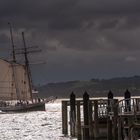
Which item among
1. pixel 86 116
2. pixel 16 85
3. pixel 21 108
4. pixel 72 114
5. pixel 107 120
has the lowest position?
pixel 107 120

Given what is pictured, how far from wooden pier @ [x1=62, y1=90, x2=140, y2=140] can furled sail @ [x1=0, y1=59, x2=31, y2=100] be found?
333ft

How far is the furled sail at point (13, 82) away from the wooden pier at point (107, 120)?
101 m

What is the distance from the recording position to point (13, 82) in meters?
155

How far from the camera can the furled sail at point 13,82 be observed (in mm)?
153125

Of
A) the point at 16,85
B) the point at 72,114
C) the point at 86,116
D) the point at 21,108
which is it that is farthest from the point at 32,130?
the point at 16,85

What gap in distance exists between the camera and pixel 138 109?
38781 mm

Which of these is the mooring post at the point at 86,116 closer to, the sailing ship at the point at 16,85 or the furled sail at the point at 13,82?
the sailing ship at the point at 16,85

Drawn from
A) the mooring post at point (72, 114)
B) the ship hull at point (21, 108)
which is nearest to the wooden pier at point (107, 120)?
the mooring post at point (72, 114)

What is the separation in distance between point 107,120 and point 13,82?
120104 millimetres

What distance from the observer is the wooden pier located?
1289 inches

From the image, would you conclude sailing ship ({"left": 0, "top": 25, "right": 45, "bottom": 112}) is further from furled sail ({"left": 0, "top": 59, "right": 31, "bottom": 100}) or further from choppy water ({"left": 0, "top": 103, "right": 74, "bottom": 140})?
choppy water ({"left": 0, "top": 103, "right": 74, "bottom": 140})

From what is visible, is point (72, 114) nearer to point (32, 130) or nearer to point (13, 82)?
point (32, 130)

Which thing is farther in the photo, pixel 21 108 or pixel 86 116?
pixel 21 108

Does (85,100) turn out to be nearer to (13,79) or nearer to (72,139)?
(72,139)
